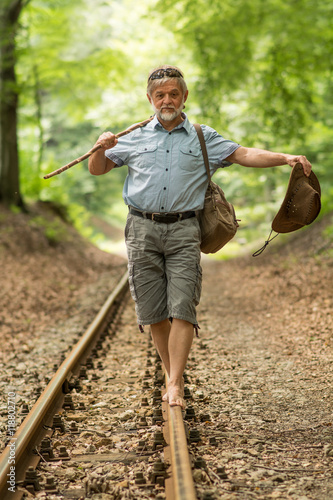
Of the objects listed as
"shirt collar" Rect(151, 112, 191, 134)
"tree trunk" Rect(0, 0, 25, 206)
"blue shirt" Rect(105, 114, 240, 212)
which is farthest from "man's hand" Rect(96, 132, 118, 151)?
"tree trunk" Rect(0, 0, 25, 206)

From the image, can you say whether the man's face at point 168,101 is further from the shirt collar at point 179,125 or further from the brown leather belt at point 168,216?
the brown leather belt at point 168,216

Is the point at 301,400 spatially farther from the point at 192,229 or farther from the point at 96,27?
the point at 96,27

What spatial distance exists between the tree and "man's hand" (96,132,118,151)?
10.5m

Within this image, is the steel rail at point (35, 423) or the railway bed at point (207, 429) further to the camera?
the steel rail at point (35, 423)

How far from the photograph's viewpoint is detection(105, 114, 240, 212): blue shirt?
390 cm

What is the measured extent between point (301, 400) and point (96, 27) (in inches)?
935

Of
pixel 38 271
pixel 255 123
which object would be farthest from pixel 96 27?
pixel 38 271

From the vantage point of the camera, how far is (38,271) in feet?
39.4

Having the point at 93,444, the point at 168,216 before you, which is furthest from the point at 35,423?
the point at 168,216

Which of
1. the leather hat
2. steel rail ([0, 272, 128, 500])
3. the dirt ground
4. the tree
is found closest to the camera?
steel rail ([0, 272, 128, 500])

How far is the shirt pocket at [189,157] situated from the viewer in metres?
3.93

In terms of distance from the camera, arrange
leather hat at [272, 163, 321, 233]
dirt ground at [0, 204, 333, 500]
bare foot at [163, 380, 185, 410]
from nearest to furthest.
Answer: dirt ground at [0, 204, 333, 500]
bare foot at [163, 380, 185, 410]
leather hat at [272, 163, 321, 233]

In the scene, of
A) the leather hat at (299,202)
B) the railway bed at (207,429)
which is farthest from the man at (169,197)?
the railway bed at (207,429)

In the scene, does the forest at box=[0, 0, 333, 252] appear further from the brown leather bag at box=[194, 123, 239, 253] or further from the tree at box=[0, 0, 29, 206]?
the brown leather bag at box=[194, 123, 239, 253]
